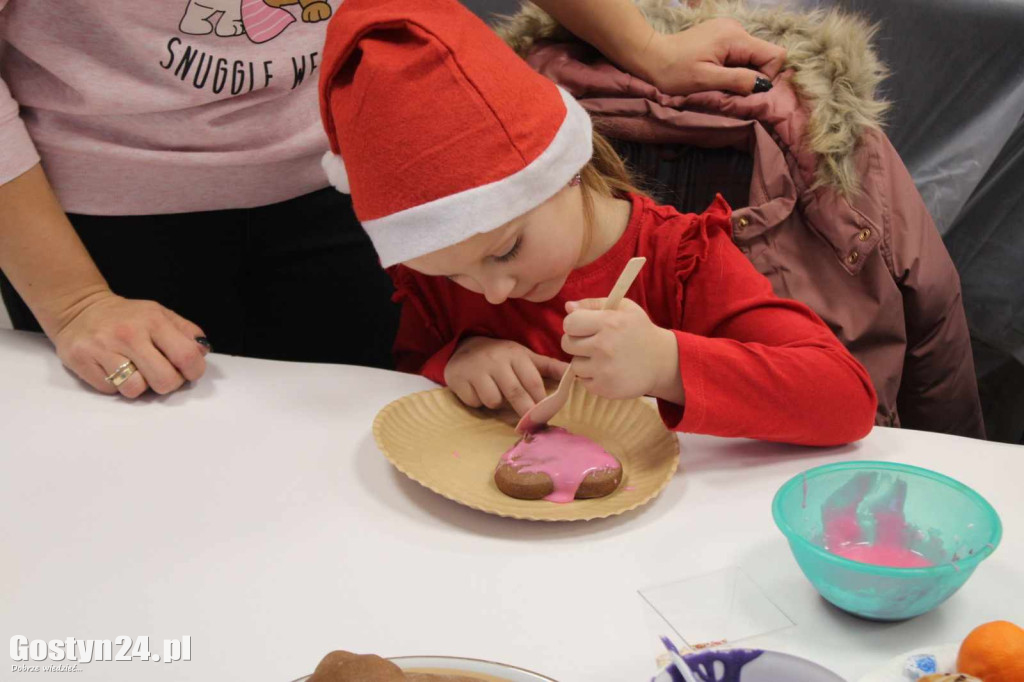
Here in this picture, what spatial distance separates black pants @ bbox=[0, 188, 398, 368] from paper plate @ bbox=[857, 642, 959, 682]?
0.96 m

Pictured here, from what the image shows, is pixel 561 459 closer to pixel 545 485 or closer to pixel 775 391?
pixel 545 485

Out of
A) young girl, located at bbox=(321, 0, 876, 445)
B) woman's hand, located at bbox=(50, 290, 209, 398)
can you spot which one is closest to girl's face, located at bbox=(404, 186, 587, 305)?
young girl, located at bbox=(321, 0, 876, 445)

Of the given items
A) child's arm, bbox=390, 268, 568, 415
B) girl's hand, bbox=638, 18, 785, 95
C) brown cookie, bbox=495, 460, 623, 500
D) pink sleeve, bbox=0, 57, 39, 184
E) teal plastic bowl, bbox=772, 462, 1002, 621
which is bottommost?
child's arm, bbox=390, 268, 568, 415

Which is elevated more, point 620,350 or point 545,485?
point 620,350

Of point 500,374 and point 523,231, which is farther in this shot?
point 500,374

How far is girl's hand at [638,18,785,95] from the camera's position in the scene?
3.84 ft

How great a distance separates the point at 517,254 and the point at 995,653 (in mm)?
536

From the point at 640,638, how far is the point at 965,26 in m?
1.58

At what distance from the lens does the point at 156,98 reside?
1102 millimetres

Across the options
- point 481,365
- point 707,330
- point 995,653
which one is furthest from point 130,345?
point 995,653

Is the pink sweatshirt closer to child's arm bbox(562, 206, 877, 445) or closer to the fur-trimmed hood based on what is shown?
the fur-trimmed hood

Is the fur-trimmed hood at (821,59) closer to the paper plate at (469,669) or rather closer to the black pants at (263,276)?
the black pants at (263,276)

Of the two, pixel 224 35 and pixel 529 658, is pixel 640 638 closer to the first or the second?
pixel 529 658

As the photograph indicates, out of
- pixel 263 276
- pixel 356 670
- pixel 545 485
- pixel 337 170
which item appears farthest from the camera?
Result: pixel 263 276
